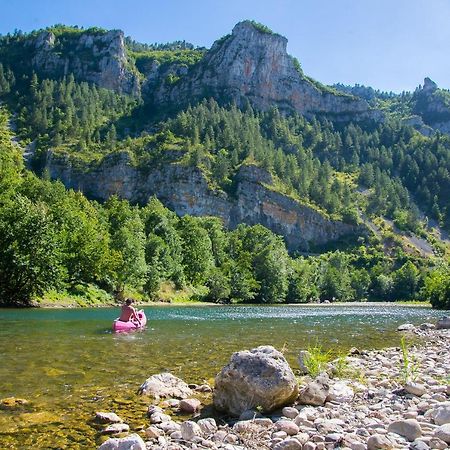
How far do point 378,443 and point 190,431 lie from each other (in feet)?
12.4

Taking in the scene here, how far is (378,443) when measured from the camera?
871 cm

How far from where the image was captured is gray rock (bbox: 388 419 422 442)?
936 centimetres

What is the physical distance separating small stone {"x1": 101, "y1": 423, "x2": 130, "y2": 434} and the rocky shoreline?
0.07 feet

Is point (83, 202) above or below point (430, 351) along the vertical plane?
above

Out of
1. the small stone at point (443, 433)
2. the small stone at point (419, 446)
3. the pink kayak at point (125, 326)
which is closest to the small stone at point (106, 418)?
the small stone at point (419, 446)

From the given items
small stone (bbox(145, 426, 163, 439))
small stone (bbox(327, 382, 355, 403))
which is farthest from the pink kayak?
small stone (bbox(145, 426, 163, 439))

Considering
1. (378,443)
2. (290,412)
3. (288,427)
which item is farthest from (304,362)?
(378,443)

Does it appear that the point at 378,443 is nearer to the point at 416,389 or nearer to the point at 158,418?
the point at 416,389

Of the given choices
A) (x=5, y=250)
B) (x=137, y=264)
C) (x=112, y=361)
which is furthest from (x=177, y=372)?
(x=137, y=264)

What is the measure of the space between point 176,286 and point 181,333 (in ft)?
203

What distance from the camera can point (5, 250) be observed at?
167 feet

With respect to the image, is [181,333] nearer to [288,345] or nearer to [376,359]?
[288,345]

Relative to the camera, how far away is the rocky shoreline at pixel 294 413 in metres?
9.28

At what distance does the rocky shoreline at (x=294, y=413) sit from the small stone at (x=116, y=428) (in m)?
0.02
